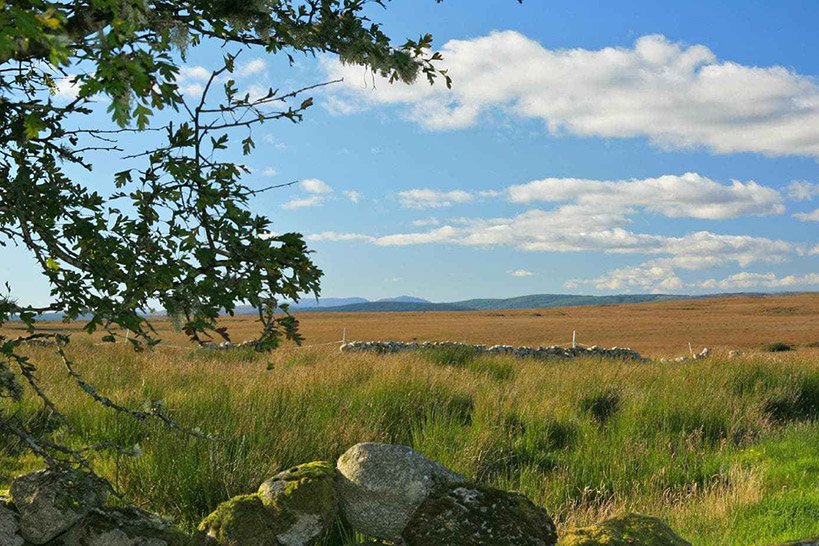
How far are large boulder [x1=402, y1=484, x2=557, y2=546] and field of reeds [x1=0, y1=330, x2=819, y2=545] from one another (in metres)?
1.39

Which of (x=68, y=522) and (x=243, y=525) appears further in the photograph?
(x=68, y=522)

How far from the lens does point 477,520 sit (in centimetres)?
464

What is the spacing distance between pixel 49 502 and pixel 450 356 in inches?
535

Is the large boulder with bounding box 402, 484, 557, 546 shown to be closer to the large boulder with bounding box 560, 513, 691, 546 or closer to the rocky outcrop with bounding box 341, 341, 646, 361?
the large boulder with bounding box 560, 513, 691, 546

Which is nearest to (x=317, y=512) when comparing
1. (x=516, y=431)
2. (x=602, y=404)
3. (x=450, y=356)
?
(x=516, y=431)

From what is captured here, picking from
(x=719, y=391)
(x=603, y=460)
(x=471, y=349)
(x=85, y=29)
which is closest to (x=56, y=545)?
(x=85, y=29)

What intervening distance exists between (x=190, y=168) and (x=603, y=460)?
6.59m

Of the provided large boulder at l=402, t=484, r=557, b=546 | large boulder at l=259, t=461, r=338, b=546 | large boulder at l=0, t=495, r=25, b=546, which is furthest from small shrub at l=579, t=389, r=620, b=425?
large boulder at l=0, t=495, r=25, b=546

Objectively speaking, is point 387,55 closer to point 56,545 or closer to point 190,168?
point 190,168

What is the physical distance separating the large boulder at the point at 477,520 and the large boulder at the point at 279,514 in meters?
0.64

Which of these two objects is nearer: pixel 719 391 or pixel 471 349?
pixel 719 391

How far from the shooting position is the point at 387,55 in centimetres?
470

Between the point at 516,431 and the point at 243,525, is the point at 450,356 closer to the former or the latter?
the point at 516,431

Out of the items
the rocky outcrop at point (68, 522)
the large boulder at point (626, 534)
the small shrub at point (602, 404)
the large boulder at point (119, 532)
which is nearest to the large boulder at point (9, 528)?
the rocky outcrop at point (68, 522)
